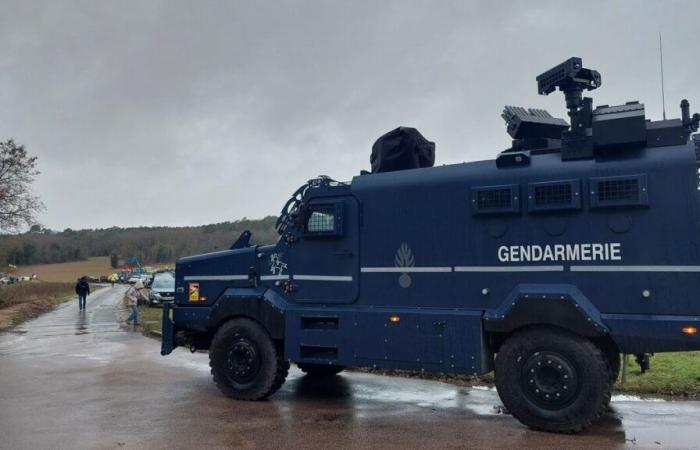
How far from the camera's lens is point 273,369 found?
29.6 ft

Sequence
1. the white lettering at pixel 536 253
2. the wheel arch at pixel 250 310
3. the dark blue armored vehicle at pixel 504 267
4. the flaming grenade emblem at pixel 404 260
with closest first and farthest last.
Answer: the dark blue armored vehicle at pixel 504 267
the white lettering at pixel 536 253
the flaming grenade emblem at pixel 404 260
the wheel arch at pixel 250 310

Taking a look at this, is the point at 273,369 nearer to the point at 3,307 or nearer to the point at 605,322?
the point at 605,322

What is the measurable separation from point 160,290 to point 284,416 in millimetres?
24971

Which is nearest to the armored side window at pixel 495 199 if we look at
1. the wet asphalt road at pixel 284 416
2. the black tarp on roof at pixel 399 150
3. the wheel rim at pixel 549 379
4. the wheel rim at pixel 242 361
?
the black tarp on roof at pixel 399 150

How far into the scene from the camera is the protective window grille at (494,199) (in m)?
7.62

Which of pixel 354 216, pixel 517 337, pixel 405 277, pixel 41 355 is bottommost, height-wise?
pixel 41 355

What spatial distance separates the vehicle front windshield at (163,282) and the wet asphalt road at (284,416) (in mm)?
19895

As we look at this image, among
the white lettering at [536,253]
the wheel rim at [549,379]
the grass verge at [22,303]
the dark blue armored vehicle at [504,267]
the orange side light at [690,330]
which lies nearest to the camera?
the orange side light at [690,330]

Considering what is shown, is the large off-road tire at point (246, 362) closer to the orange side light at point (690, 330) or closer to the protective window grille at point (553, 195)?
the protective window grille at point (553, 195)

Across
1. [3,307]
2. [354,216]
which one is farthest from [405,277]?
[3,307]

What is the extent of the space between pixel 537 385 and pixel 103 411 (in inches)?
225

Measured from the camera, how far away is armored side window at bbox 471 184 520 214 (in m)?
7.57

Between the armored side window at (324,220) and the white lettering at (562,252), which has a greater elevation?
the armored side window at (324,220)

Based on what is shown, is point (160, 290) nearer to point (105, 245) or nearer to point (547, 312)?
point (547, 312)
